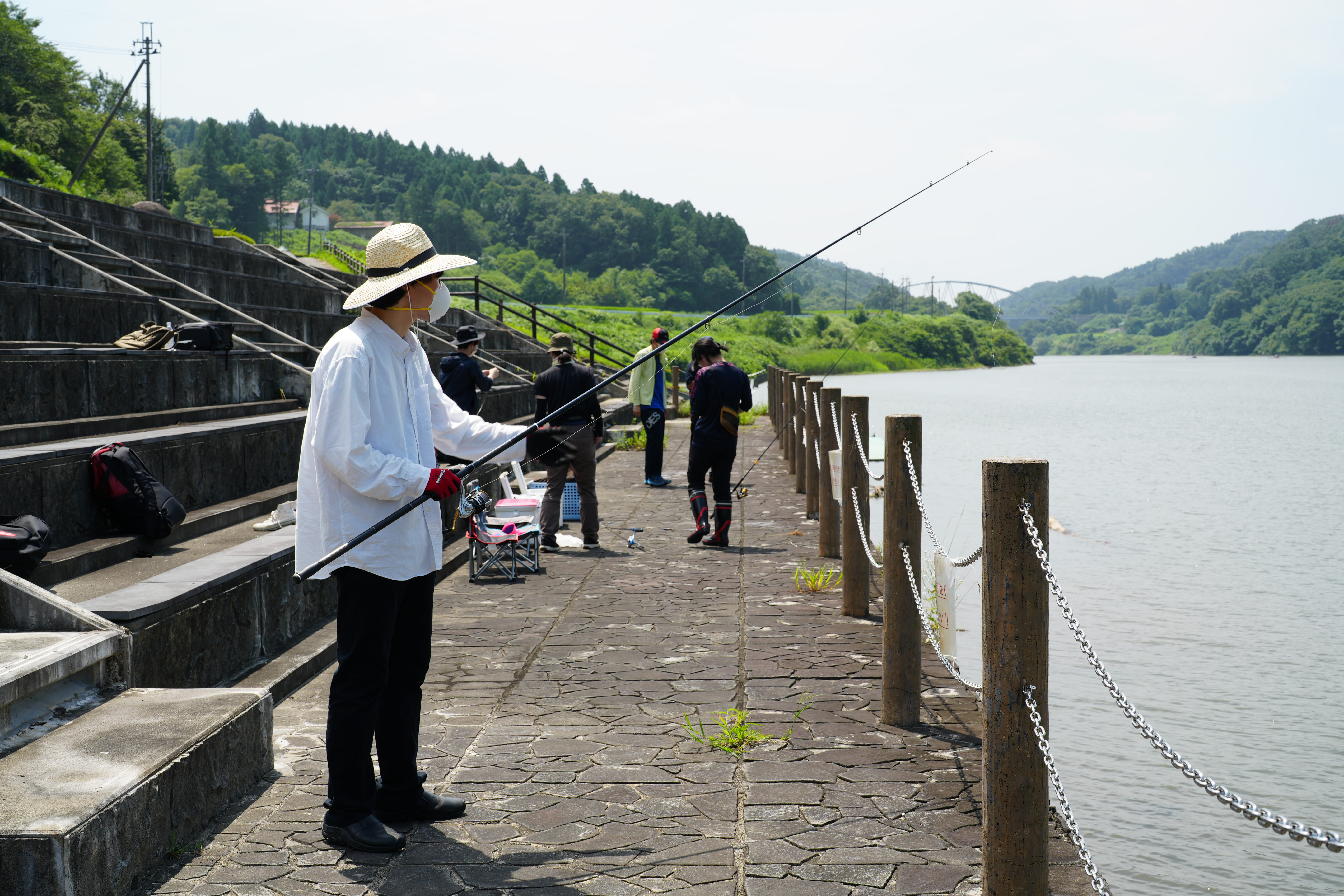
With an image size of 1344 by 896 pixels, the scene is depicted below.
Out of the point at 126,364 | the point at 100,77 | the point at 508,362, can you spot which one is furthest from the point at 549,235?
the point at 126,364

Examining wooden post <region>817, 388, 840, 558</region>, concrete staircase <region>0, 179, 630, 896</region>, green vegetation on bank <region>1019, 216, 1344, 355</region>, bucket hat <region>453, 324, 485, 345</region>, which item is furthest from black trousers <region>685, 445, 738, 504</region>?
green vegetation on bank <region>1019, 216, 1344, 355</region>

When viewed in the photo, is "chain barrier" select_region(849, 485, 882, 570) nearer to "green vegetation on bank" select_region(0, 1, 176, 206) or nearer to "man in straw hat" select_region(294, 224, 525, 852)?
"man in straw hat" select_region(294, 224, 525, 852)

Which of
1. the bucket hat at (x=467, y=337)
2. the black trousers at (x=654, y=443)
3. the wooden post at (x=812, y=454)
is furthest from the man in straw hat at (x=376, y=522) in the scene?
the black trousers at (x=654, y=443)

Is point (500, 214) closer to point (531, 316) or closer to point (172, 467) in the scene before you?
point (531, 316)

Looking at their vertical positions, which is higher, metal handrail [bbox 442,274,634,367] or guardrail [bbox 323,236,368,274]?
guardrail [bbox 323,236,368,274]

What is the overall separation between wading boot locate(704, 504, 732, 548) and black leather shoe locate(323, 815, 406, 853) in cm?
613

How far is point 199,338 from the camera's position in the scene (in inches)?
353

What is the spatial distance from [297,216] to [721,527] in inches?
6113

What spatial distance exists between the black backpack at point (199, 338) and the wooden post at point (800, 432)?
19.4 feet

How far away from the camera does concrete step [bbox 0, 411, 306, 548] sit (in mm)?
5352

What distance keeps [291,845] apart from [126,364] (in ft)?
17.6

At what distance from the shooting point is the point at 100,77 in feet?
294

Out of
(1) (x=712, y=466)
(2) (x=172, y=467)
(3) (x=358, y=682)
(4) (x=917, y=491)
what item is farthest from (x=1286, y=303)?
(3) (x=358, y=682)

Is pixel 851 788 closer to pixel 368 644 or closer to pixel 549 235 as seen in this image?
pixel 368 644
